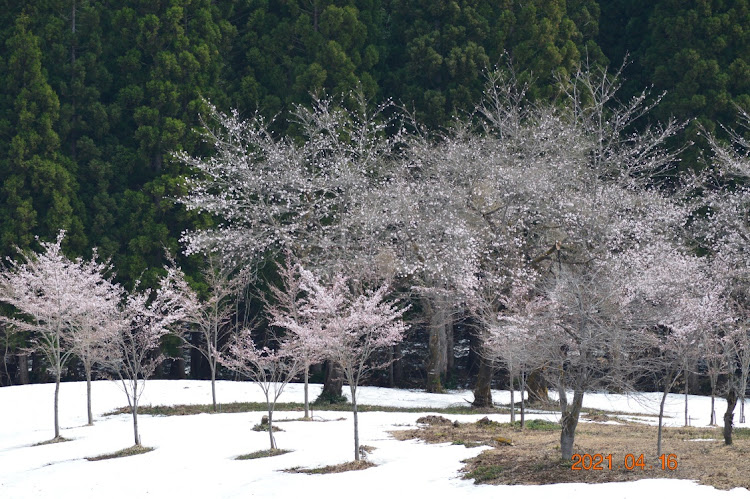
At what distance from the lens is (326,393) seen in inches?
827

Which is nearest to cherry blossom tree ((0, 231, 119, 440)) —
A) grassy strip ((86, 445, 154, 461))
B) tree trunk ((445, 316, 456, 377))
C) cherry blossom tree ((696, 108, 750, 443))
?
grassy strip ((86, 445, 154, 461))

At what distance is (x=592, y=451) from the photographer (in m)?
12.4

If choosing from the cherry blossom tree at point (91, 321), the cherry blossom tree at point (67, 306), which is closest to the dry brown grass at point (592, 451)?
the cherry blossom tree at point (91, 321)

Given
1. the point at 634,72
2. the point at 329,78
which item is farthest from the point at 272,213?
the point at 634,72

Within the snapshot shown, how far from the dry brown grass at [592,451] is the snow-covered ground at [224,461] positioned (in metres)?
0.37

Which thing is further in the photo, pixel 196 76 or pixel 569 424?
pixel 196 76

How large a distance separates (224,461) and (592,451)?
6063 mm
